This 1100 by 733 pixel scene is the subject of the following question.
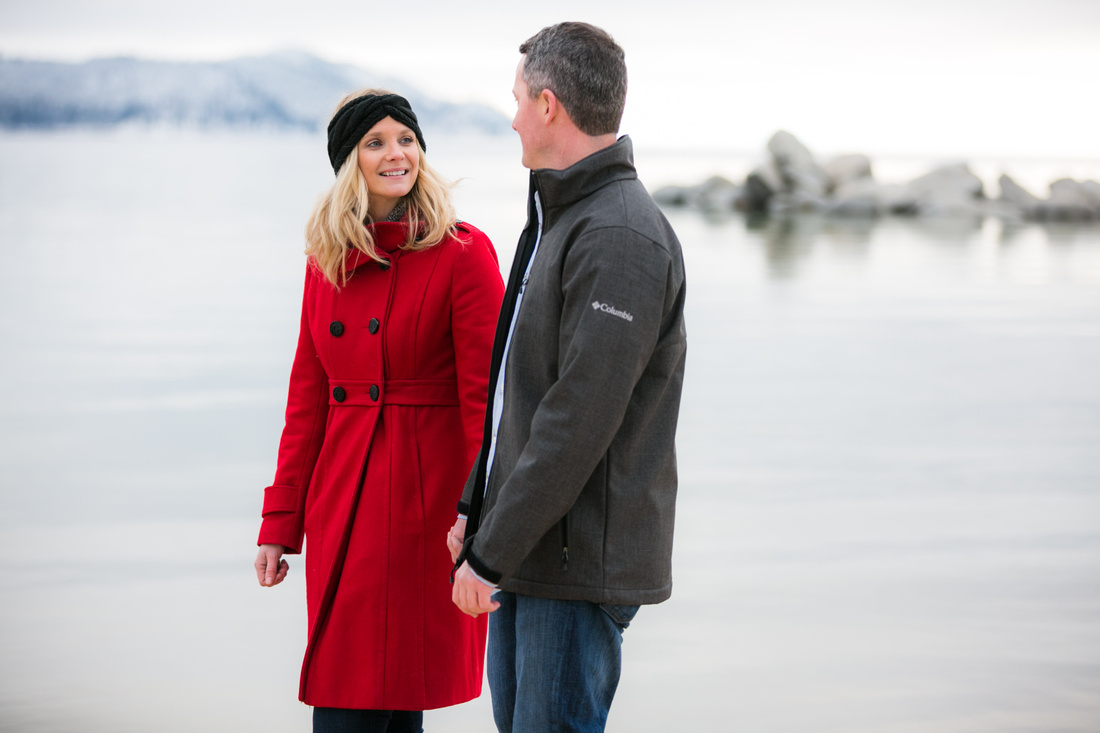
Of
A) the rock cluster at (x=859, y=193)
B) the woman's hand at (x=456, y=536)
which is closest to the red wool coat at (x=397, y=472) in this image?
the woman's hand at (x=456, y=536)

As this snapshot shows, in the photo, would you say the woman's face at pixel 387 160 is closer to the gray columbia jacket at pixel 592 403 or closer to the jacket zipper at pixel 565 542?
the gray columbia jacket at pixel 592 403

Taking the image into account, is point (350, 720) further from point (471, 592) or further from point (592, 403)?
point (592, 403)

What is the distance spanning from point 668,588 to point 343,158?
1.17 m

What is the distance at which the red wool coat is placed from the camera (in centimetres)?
222

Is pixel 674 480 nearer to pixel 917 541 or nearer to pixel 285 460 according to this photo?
pixel 285 460

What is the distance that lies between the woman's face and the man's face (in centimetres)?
53

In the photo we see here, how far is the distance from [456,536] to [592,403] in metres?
0.54

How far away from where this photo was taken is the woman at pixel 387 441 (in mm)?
2227

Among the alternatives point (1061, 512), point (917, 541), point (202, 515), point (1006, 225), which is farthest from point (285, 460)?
point (1006, 225)

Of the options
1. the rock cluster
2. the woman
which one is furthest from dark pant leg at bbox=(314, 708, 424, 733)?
the rock cluster

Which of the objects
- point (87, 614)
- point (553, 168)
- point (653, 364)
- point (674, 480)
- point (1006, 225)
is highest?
point (1006, 225)

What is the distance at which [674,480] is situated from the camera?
189cm

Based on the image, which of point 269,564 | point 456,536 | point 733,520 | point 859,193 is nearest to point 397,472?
point 456,536

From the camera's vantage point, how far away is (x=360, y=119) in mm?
2350
